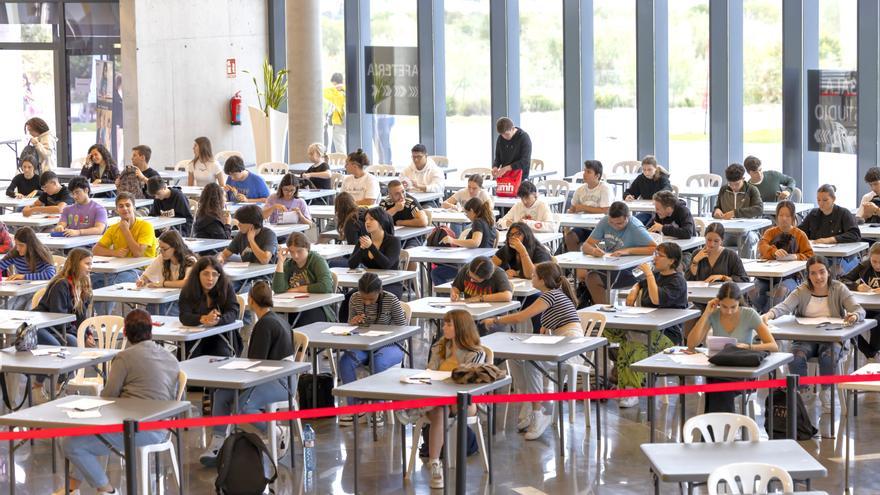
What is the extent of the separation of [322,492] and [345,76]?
13.6 metres

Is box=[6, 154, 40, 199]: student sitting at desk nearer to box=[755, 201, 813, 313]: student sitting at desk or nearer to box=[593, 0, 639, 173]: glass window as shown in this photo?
box=[593, 0, 639, 173]: glass window

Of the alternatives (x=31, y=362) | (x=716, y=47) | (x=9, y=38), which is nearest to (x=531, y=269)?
(x=31, y=362)

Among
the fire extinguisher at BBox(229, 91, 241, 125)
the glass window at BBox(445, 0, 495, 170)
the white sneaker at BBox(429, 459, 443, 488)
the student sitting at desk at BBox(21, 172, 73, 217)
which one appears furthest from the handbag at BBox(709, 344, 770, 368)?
the fire extinguisher at BBox(229, 91, 241, 125)

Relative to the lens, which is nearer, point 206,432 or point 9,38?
point 206,432

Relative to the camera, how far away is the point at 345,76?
2111cm

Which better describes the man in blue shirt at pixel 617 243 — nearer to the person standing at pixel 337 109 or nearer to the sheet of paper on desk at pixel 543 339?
the sheet of paper on desk at pixel 543 339

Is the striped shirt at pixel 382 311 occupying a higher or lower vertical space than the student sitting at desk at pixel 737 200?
lower

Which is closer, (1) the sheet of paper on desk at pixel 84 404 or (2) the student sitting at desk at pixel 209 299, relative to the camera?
(1) the sheet of paper on desk at pixel 84 404

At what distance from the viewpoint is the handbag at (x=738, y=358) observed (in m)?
8.32

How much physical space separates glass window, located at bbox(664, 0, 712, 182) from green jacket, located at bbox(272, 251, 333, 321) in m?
7.54

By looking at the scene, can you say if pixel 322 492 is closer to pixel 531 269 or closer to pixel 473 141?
pixel 531 269

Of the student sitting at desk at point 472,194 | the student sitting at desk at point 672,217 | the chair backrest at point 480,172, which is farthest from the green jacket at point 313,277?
the chair backrest at point 480,172

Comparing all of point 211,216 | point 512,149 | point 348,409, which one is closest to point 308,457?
point 348,409

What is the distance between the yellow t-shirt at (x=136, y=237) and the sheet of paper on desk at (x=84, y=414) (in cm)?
485
